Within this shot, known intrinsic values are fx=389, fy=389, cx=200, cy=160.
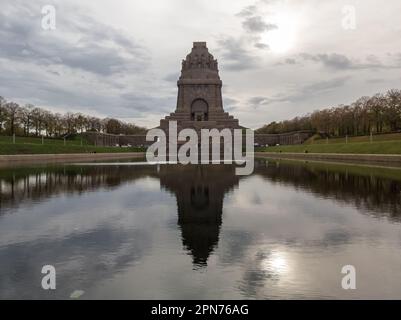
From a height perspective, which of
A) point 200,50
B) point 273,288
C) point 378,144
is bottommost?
point 273,288

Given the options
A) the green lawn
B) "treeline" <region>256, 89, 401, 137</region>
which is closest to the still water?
the green lawn

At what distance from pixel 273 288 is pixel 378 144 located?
48837 mm

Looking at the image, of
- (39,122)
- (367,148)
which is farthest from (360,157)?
(39,122)

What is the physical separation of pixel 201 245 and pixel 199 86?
11472 cm

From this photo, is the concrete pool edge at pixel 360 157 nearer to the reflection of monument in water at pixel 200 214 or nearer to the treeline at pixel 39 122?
the reflection of monument in water at pixel 200 214

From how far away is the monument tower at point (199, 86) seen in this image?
12050 centimetres

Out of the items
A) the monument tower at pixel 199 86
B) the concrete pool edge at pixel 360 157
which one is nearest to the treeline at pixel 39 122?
the monument tower at pixel 199 86

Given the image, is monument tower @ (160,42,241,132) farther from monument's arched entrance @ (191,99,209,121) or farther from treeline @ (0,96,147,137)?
treeline @ (0,96,147,137)

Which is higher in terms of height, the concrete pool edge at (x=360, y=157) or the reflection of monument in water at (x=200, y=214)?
the concrete pool edge at (x=360, y=157)

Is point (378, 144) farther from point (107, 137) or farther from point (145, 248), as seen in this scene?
point (107, 137)

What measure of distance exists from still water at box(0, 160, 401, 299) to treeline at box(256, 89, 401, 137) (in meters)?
69.6

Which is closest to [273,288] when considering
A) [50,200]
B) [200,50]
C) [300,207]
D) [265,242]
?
[265,242]

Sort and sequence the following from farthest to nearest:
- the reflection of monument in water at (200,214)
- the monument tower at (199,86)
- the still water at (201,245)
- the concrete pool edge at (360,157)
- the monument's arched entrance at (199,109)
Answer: the monument's arched entrance at (199,109) < the monument tower at (199,86) < the concrete pool edge at (360,157) < the reflection of monument in water at (200,214) < the still water at (201,245)

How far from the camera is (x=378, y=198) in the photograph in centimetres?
1641
